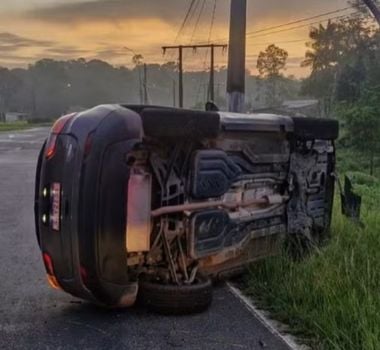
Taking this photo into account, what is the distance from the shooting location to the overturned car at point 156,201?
4188 mm

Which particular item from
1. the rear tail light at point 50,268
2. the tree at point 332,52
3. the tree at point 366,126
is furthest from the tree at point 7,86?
the rear tail light at point 50,268

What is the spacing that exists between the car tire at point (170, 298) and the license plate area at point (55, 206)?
77 centimetres

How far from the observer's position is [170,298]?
454cm

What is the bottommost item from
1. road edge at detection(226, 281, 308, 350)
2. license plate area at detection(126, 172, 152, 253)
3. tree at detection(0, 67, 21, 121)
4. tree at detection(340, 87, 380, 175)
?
tree at detection(0, 67, 21, 121)

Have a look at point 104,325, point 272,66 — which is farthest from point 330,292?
point 272,66

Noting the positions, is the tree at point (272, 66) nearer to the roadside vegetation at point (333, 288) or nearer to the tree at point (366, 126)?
the tree at point (366, 126)

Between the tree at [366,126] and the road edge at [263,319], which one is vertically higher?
the road edge at [263,319]

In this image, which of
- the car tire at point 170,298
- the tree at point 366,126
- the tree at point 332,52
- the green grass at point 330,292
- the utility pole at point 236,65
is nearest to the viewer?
the green grass at point 330,292

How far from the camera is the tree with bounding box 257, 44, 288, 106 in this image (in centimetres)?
8281

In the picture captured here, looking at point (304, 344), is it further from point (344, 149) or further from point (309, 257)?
point (344, 149)

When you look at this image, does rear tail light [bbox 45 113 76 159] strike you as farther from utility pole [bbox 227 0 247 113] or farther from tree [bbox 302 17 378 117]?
tree [bbox 302 17 378 117]

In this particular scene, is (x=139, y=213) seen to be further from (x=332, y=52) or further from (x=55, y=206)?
(x=332, y=52)

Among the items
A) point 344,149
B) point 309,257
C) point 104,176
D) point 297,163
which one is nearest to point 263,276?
point 309,257

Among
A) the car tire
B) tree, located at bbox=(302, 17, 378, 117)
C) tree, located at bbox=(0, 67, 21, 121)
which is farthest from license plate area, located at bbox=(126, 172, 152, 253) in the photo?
tree, located at bbox=(0, 67, 21, 121)
